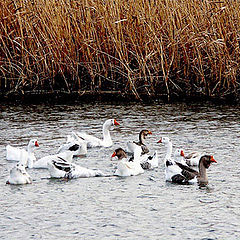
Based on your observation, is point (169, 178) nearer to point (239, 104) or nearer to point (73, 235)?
point (73, 235)

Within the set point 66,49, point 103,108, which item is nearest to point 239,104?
point 103,108

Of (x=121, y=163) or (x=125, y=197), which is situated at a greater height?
(x=121, y=163)

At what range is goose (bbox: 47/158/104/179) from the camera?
963 cm

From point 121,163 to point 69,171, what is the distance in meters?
0.77

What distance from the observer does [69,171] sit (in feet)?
31.7

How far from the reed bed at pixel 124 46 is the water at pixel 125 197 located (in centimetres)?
286

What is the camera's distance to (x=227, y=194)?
8609 mm

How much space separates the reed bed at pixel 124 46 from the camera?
15.9 metres

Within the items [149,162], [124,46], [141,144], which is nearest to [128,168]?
[149,162]

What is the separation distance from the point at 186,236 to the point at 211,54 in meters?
9.99

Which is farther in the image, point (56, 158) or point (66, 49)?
point (66, 49)

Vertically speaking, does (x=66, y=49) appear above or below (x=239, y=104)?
Answer: above

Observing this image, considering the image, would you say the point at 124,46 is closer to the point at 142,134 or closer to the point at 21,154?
the point at 142,134

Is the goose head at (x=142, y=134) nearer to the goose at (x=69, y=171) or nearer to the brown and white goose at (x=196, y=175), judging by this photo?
the goose at (x=69, y=171)
